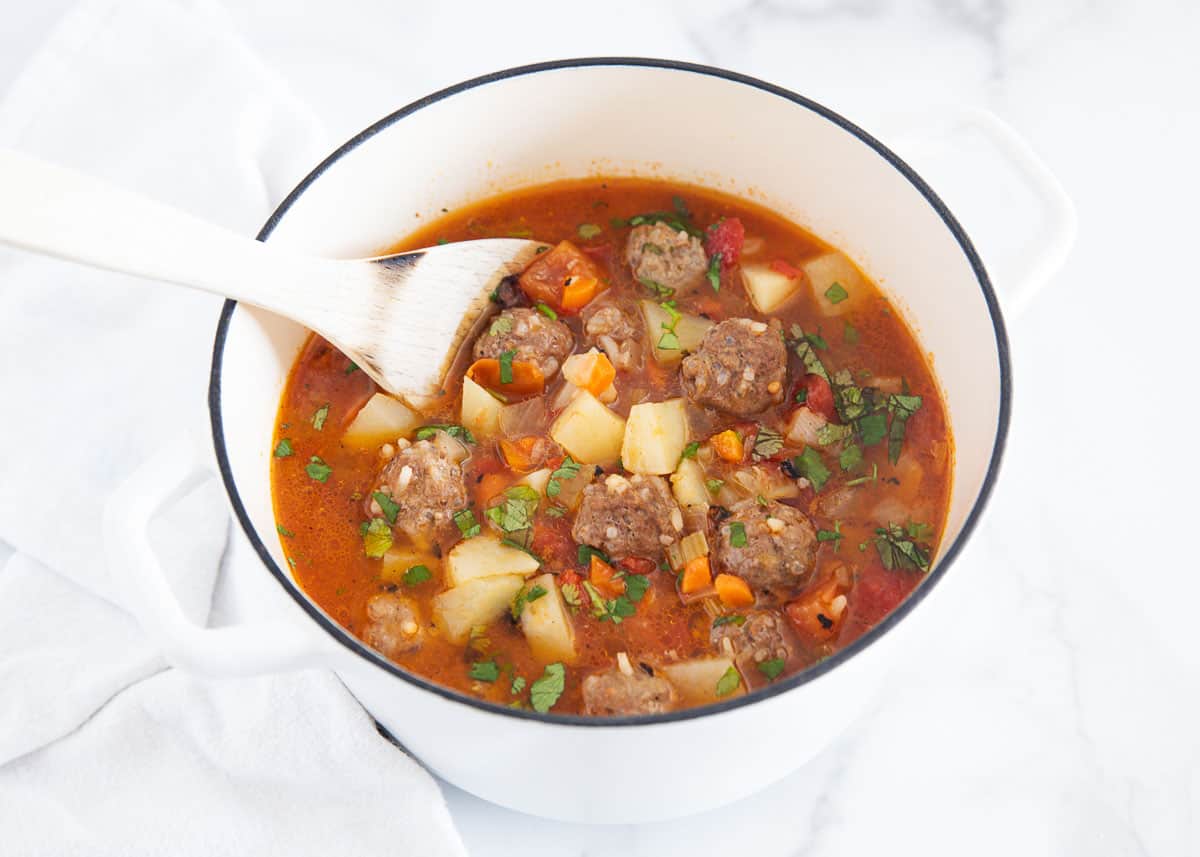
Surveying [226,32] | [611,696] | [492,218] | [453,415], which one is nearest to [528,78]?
[492,218]

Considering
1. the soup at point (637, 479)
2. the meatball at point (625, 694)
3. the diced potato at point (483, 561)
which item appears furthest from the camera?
the diced potato at point (483, 561)

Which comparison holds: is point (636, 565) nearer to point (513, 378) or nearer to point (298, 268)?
point (513, 378)

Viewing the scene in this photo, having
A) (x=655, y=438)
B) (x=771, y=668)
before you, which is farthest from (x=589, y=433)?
(x=771, y=668)

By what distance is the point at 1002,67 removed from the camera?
539 cm

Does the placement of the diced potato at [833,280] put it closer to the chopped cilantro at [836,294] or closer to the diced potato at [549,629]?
the chopped cilantro at [836,294]

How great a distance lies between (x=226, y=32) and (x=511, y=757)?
316 cm

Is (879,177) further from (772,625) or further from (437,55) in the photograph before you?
(437,55)

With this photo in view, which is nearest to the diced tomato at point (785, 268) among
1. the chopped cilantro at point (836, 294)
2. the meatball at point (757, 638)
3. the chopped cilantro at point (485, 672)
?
the chopped cilantro at point (836, 294)

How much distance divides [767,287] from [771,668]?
4.34 feet

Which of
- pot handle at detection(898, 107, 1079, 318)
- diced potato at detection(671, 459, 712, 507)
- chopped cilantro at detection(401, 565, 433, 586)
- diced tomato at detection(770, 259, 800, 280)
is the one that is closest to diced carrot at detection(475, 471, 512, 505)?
chopped cilantro at detection(401, 565, 433, 586)

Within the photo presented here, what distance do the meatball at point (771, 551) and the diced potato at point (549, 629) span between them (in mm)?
460

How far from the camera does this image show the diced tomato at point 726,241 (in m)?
4.54

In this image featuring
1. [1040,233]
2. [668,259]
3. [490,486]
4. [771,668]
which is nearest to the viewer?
[771,668]

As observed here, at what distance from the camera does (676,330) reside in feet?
14.3
